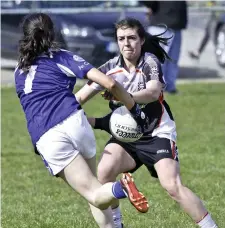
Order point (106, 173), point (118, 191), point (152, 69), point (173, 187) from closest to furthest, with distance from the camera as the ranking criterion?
point (118, 191) → point (173, 187) → point (152, 69) → point (106, 173)

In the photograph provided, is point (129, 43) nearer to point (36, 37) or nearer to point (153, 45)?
point (153, 45)

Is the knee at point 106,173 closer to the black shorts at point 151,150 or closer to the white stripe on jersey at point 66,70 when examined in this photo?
the black shorts at point 151,150

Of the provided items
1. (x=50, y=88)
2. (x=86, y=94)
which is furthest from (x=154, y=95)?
(x=50, y=88)

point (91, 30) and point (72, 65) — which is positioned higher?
point (72, 65)

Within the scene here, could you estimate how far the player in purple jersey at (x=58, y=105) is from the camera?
18.2 feet

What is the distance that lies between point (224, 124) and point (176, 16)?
3139 millimetres

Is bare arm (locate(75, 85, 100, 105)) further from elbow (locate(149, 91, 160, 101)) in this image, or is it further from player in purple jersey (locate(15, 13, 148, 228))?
player in purple jersey (locate(15, 13, 148, 228))

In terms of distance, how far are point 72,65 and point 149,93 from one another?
0.69m

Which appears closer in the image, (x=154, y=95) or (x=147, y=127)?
(x=154, y=95)

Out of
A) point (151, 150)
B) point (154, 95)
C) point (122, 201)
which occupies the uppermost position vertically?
point (154, 95)

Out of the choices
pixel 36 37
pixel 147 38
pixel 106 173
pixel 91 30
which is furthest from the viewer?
pixel 91 30

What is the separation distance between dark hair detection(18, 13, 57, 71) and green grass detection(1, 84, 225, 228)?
67.7 inches

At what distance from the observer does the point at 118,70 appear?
6258 millimetres

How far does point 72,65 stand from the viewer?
557cm
